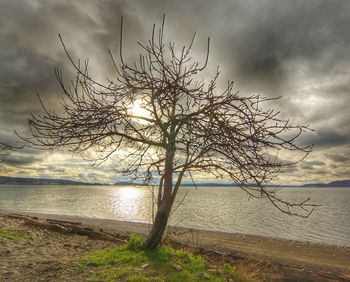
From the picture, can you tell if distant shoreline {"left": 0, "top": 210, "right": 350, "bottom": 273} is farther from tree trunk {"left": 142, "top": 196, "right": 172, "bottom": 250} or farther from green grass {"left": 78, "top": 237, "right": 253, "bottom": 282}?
green grass {"left": 78, "top": 237, "right": 253, "bottom": 282}

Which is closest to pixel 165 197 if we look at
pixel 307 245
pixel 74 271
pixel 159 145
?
pixel 159 145

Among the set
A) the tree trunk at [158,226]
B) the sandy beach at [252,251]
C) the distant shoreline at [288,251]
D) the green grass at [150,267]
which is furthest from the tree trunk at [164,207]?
the distant shoreline at [288,251]

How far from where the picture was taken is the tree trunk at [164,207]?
8070 mm

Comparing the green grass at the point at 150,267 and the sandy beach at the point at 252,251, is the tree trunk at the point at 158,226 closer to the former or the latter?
the green grass at the point at 150,267

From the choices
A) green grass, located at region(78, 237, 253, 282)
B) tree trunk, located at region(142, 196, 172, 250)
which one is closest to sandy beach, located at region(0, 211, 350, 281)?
green grass, located at region(78, 237, 253, 282)

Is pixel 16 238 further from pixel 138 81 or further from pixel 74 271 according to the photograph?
pixel 138 81

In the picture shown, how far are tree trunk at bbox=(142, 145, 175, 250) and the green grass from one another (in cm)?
27

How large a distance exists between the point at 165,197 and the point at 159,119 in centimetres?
212

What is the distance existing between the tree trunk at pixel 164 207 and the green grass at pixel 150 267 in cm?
27

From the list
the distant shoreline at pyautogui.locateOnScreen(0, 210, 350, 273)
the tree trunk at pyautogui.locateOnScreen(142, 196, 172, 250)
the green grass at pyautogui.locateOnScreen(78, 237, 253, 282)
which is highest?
the tree trunk at pyautogui.locateOnScreen(142, 196, 172, 250)

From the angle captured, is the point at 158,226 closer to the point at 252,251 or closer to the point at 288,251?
the point at 252,251

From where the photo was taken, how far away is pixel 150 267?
714 centimetres

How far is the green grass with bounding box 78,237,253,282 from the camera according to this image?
21.5ft

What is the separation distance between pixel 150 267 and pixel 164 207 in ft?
5.23
